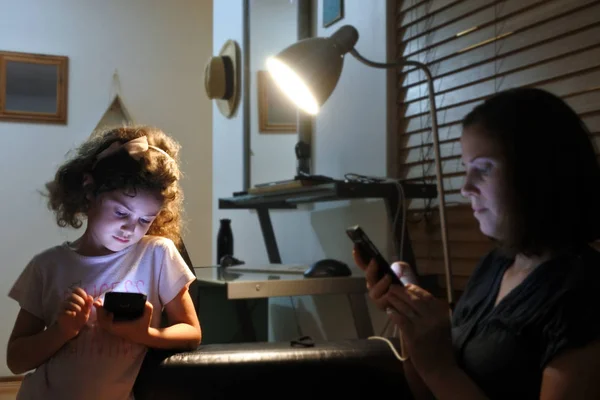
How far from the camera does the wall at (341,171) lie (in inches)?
74.8

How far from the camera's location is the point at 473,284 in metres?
1.06

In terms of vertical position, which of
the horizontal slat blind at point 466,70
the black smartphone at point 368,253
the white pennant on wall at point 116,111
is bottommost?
the black smartphone at point 368,253

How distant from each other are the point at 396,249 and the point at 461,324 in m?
0.69

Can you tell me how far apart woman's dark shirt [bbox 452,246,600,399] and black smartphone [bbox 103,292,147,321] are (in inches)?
20.8

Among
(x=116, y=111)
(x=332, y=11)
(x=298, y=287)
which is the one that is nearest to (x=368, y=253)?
(x=298, y=287)

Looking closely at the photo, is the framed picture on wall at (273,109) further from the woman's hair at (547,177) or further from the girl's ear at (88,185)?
the woman's hair at (547,177)

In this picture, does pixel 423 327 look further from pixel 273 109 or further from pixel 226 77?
pixel 226 77

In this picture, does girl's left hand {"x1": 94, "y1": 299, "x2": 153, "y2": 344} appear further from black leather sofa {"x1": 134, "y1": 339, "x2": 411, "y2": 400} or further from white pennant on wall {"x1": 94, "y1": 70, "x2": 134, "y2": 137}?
white pennant on wall {"x1": 94, "y1": 70, "x2": 134, "y2": 137}

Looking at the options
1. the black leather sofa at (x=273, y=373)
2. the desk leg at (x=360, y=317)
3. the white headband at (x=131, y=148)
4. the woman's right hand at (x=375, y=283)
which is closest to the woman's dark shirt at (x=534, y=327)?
the woman's right hand at (x=375, y=283)

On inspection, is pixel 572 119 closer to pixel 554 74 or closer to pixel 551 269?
pixel 551 269

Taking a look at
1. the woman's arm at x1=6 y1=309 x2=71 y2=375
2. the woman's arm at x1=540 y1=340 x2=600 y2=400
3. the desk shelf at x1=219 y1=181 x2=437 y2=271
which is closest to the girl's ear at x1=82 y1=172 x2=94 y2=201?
Result: the woman's arm at x1=6 y1=309 x2=71 y2=375

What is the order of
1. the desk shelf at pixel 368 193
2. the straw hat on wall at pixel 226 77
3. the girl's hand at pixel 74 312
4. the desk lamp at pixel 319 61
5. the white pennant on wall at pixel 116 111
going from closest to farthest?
the girl's hand at pixel 74 312 < the desk lamp at pixel 319 61 < the desk shelf at pixel 368 193 < the straw hat on wall at pixel 226 77 < the white pennant on wall at pixel 116 111

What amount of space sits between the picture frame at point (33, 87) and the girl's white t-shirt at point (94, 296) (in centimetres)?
272

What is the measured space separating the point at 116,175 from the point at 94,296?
0.22 meters
